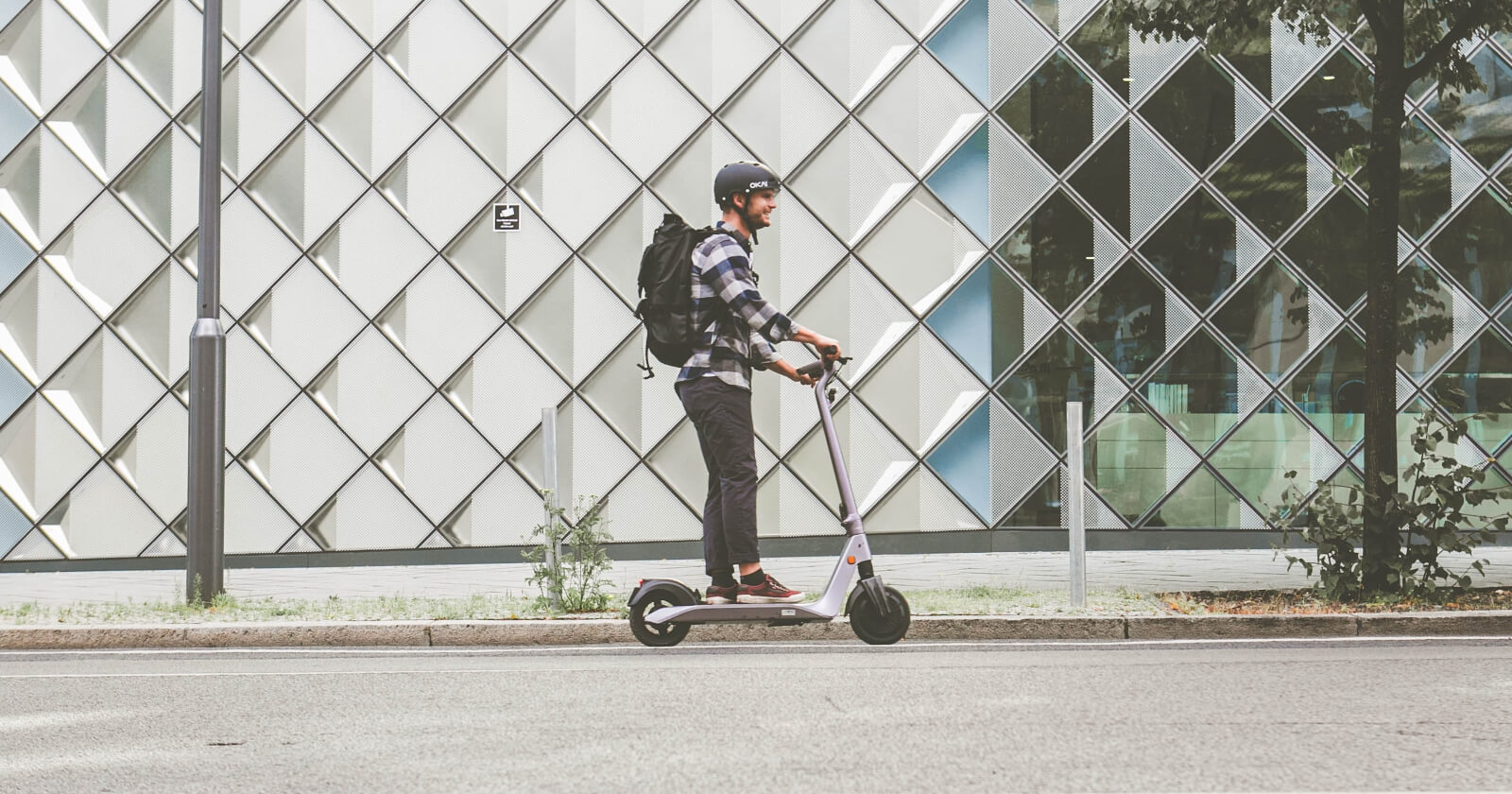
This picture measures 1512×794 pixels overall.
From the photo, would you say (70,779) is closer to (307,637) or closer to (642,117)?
(307,637)

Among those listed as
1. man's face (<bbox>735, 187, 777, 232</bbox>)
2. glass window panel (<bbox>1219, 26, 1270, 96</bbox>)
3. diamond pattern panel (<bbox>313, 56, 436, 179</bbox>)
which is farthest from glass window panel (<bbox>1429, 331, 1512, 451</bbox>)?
diamond pattern panel (<bbox>313, 56, 436, 179</bbox>)

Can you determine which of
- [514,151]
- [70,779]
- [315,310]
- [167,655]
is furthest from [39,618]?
[514,151]

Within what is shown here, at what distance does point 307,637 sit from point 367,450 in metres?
6.27

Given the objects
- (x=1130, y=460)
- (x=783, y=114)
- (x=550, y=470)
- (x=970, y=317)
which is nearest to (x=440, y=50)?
(x=783, y=114)

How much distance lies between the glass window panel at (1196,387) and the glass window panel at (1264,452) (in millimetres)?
235

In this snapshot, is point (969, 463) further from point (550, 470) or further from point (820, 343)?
point (820, 343)

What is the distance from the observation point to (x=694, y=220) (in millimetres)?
14375

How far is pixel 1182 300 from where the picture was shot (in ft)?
46.3

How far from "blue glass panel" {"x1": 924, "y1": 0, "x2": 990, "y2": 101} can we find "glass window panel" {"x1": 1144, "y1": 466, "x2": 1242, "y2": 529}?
4160mm

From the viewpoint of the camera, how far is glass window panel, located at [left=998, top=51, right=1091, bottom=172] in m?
14.2

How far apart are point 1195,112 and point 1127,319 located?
205cm

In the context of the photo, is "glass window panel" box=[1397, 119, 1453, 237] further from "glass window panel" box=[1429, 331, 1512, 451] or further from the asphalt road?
the asphalt road

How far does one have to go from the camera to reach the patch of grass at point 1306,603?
8.59m

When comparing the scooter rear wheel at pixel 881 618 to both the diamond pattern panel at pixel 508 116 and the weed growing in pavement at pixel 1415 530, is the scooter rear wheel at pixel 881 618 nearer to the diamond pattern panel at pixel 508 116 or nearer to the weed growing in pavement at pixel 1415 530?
the weed growing in pavement at pixel 1415 530
